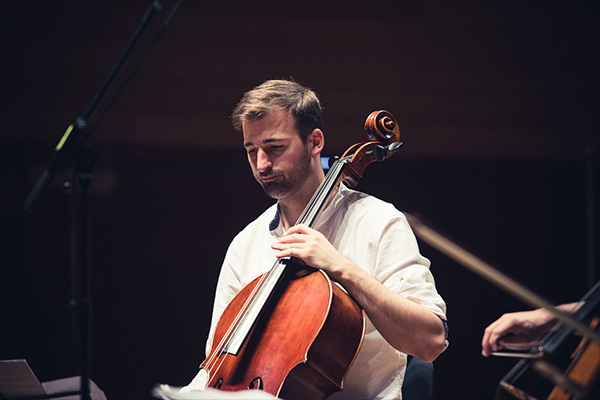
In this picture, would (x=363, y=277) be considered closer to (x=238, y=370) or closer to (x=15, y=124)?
(x=238, y=370)

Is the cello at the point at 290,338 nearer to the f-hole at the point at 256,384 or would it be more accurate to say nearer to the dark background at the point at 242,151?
the f-hole at the point at 256,384

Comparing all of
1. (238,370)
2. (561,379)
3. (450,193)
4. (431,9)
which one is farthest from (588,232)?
(561,379)

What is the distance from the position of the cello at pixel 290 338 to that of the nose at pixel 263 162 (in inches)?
10.3

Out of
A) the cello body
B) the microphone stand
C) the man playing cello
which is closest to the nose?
the man playing cello

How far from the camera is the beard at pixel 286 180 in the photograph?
194cm

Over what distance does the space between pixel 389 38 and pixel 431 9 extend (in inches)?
12.4

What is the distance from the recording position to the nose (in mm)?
1943

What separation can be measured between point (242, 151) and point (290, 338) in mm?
2163

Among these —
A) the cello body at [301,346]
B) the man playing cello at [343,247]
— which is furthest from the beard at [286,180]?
the cello body at [301,346]

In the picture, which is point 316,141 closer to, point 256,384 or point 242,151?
point 256,384

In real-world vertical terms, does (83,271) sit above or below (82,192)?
below

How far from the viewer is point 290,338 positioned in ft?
5.06

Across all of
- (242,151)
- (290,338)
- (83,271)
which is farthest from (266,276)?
(242,151)

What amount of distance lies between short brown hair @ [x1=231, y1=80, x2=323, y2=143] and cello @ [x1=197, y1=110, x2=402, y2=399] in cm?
39
